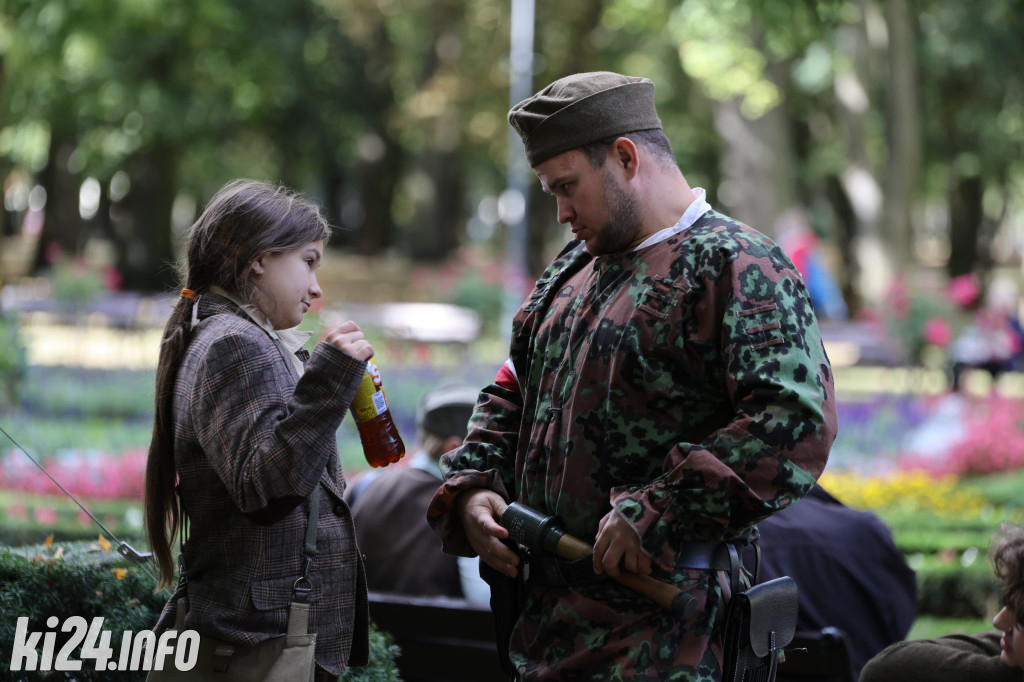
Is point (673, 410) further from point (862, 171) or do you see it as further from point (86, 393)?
point (862, 171)

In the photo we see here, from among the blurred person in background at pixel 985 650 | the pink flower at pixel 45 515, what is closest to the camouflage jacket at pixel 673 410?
the blurred person in background at pixel 985 650

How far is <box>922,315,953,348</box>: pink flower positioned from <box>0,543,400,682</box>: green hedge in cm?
1170

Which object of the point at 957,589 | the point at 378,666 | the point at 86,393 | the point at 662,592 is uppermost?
the point at 662,592

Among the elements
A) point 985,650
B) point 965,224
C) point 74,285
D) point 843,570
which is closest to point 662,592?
point 985,650

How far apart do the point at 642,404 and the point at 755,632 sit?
1.82 feet

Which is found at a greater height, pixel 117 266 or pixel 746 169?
pixel 746 169

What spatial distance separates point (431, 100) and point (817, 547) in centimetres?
2443

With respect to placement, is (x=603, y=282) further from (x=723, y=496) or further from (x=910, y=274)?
(x=910, y=274)

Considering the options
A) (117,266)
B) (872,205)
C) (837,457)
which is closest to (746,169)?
(872,205)

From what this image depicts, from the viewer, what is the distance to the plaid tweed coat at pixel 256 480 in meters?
2.65

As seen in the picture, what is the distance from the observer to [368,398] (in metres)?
2.97

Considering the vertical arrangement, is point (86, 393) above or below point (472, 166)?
below

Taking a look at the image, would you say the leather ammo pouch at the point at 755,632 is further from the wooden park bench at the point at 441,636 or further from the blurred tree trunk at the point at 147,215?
the blurred tree trunk at the point at 147,215

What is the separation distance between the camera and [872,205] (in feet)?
69.7
